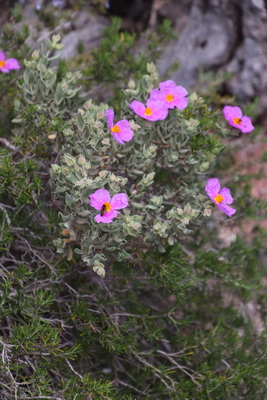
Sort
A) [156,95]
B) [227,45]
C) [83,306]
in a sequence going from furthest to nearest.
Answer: [227,45] < [156,95] < [83,306]

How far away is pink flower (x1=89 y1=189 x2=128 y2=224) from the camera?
2117mm

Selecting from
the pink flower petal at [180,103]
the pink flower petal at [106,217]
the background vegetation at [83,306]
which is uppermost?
the pink flower petal at [180,103]

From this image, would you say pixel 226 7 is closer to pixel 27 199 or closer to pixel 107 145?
pixel 107 145

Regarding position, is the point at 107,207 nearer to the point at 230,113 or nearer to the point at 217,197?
the point at 217,197

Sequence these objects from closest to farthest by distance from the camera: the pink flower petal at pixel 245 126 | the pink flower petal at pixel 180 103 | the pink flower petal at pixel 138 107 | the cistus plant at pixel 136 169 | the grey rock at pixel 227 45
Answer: the cistus plant at pixel 136 169, the pink flower petal at pixel 138 107, the pink flower petal at pixel 180 103, the pink flower petal at pixel 245 126, the grey rock at pixel 227 45

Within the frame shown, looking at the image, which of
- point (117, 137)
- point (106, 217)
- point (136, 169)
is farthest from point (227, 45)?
point (106, 217)

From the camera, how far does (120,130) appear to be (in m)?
2.39

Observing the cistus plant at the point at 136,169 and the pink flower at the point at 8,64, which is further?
the pink flower at the point at 8,64

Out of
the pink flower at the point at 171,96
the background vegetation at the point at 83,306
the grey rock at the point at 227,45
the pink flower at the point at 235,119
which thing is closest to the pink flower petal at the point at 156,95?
the pink flower at the point at 171,96

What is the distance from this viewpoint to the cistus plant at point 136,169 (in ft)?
7.30

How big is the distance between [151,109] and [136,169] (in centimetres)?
32

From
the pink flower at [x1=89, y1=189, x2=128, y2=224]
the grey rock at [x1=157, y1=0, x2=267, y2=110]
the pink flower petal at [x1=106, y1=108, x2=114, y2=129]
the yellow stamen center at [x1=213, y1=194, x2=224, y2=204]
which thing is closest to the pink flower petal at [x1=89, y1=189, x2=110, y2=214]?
the pink flower at [x1=89, y1=189, x2=128, y2=224]

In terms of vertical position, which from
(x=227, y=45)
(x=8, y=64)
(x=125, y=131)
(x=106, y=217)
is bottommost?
(x=227, y=45)

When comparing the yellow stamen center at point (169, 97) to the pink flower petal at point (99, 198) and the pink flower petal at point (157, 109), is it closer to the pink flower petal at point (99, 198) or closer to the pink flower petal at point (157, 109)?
the pink flower petal at point (157, 109)
